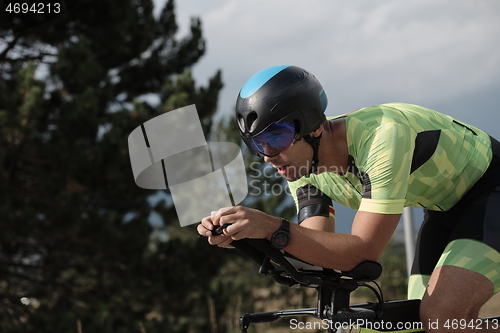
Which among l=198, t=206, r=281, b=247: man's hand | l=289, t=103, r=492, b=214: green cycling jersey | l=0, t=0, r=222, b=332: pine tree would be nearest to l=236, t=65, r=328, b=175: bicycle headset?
l=289, t=103, r=492, b=214: green cycling jersey

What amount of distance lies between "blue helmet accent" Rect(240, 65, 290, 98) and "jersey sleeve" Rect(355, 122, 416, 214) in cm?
49

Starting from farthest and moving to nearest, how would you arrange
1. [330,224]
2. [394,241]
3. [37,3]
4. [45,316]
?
1. [394,241]
2. [37,3]
3. [45,316]
4. [330,224]

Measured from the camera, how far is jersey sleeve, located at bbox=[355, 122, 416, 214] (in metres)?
1.92

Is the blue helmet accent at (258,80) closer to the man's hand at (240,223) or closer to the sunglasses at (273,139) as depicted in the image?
the sunglasses at (273,139)

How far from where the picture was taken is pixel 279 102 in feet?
6.78

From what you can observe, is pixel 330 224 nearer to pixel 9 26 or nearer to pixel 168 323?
pixel 168 323

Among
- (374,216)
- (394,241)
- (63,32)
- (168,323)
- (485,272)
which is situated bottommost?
(168,323)

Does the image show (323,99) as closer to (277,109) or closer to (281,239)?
(277,109)

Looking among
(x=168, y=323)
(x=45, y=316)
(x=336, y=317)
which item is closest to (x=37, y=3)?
(x=45, y=316)

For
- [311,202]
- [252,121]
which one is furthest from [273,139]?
[311,202]

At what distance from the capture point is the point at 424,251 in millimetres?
2734

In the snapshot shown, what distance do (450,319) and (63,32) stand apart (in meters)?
10.8

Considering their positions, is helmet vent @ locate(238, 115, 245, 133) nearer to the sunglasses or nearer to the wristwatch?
the sunglasses

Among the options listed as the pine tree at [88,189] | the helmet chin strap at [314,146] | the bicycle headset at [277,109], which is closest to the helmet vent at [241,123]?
the bicycle headset at [277,109]
